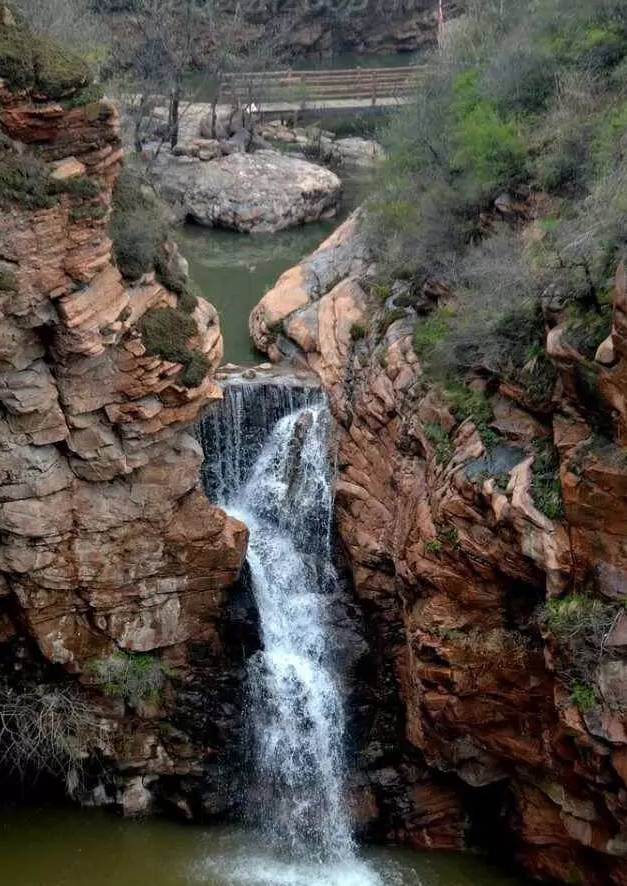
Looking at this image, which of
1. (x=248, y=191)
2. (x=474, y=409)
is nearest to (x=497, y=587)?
(x=474, y=409)

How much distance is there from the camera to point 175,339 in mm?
13625

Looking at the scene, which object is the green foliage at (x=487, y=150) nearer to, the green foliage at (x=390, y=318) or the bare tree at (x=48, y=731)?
the green foliage at (x=390, y=318)

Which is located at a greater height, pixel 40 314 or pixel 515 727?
pixel 40 314

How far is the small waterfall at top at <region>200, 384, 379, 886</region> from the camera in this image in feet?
49.3

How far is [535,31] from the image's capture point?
19391 mm

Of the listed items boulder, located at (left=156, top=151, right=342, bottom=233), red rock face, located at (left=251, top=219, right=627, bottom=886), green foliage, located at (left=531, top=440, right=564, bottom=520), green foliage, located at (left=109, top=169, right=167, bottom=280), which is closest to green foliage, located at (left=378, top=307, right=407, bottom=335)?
red rock face, located at (left=251, top=219, right=627, bottom=886)

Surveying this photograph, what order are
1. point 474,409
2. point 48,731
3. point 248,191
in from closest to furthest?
point 474,409, point 48,731, point 248,191

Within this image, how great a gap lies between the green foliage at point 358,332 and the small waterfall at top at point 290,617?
4.19ft

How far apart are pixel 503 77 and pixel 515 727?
12.3m

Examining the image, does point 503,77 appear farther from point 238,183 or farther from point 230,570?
point 238,183

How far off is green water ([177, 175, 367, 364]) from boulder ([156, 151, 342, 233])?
419 millimetres

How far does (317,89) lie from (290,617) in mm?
27626

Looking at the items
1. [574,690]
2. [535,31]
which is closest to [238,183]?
[535,31]

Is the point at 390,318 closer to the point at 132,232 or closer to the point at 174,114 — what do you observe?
the point at 132,232
